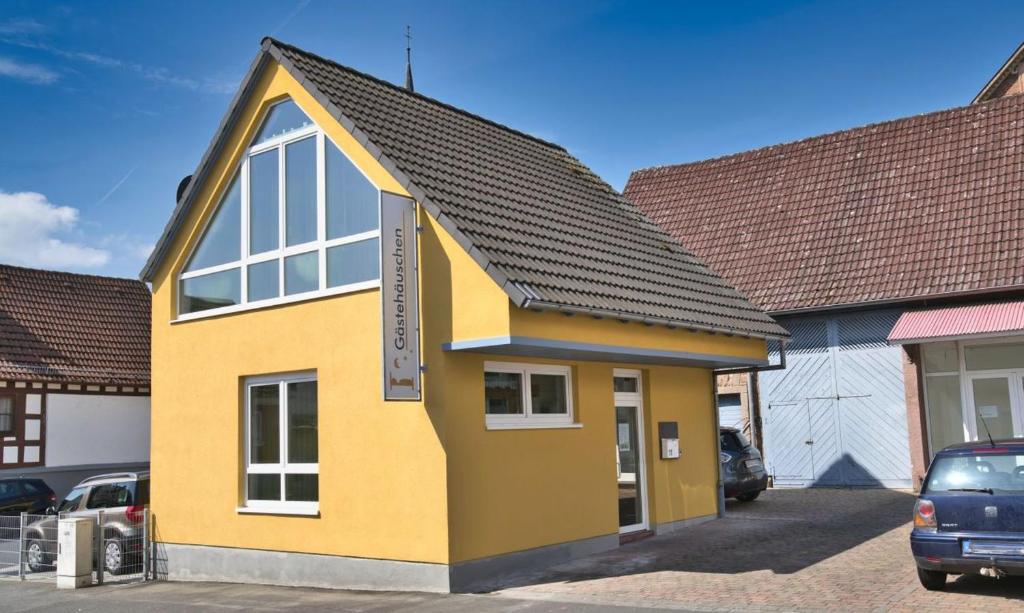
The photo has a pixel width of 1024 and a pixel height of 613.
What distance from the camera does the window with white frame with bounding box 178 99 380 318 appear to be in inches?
469

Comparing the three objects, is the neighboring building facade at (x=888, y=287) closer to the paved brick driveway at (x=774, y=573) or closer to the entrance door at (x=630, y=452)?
the paved brick driveway at (x=774, y=573)

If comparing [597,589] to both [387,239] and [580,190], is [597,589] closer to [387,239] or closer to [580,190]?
[387,239]

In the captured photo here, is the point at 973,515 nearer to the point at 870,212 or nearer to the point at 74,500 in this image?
the point at 870,212

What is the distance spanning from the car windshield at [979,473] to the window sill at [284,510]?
713cm

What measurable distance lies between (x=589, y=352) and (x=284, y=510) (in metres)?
4.48

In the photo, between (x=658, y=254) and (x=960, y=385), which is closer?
(x=658, y=254)

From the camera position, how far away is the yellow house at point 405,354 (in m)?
10.6

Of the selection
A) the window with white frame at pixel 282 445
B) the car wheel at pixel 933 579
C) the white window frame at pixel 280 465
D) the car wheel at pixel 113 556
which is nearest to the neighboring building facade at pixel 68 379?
the car wheel at pixel 113 556

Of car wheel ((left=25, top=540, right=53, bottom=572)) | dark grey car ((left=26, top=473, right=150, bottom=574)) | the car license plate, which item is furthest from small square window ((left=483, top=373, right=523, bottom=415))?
car wheel ((left=25, top=540, right=53, bottom=572))

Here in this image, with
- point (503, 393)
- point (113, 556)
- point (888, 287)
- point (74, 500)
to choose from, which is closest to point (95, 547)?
point (113, 556)

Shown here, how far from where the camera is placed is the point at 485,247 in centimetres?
1071

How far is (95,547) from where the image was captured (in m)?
14.3

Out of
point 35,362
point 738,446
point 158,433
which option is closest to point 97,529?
point 158,433

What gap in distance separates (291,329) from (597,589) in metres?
5.21
